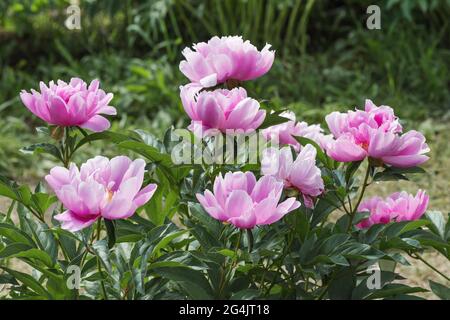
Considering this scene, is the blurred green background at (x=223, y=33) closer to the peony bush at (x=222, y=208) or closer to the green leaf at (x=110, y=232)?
the peony bush at (x=222, y=208)

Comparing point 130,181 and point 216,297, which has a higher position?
point 130,181

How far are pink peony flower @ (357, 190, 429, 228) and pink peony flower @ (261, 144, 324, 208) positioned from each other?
0.26 metres

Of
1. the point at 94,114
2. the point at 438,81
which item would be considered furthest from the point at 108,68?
the point at 94,114

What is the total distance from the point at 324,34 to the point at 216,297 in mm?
4352

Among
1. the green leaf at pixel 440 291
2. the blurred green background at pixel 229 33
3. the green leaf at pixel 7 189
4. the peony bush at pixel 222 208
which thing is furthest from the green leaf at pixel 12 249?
the blurred green background at pixel 229 33

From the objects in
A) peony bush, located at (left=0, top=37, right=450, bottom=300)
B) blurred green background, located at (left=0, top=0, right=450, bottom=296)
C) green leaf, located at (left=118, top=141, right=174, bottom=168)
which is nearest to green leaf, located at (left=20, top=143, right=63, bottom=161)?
peony bush, located at (left=0, top=37, right=450, bottom=300)

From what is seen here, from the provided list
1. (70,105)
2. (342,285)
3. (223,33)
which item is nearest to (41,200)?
(70,105)

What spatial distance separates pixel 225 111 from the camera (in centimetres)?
156

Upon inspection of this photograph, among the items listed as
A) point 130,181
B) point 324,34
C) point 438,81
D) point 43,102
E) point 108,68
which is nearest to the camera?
point 130,181

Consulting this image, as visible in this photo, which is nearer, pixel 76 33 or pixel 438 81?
pixel 438 81

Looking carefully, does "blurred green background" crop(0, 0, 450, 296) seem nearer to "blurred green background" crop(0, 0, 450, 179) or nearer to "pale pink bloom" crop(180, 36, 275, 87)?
"blurred green background" crop(0, 0, 450, 179)

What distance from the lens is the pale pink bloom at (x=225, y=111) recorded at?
1.54m

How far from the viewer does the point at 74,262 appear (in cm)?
152

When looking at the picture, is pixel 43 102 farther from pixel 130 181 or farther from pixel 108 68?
pixel 108 68
